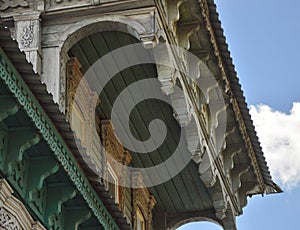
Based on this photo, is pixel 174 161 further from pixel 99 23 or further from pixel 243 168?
pixel 99 23

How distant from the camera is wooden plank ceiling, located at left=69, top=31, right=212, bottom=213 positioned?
14.9m

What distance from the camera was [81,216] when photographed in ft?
37.4

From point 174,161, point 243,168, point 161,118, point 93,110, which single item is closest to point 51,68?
point 93,110

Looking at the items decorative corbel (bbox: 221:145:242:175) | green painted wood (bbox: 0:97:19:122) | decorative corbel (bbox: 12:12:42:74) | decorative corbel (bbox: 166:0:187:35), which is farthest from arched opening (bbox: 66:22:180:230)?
green painted wood (bbox: 0:97:19:122)

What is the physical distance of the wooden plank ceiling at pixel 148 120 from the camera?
1489 centimetres

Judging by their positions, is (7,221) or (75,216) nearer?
(7,221)

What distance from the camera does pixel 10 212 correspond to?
9766 mm

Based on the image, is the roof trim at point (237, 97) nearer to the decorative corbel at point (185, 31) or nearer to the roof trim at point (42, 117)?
the decorative corbel at point (185, 31)

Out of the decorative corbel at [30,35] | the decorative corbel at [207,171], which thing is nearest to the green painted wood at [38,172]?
the decorative corbel at [30,35]

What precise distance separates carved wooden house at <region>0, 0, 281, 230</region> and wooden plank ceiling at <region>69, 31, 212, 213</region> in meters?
0.02

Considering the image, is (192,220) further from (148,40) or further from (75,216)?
(75,216)

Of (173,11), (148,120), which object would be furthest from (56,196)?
(148,120)

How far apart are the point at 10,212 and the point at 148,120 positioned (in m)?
7.35

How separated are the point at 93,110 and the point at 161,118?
1.34 m
